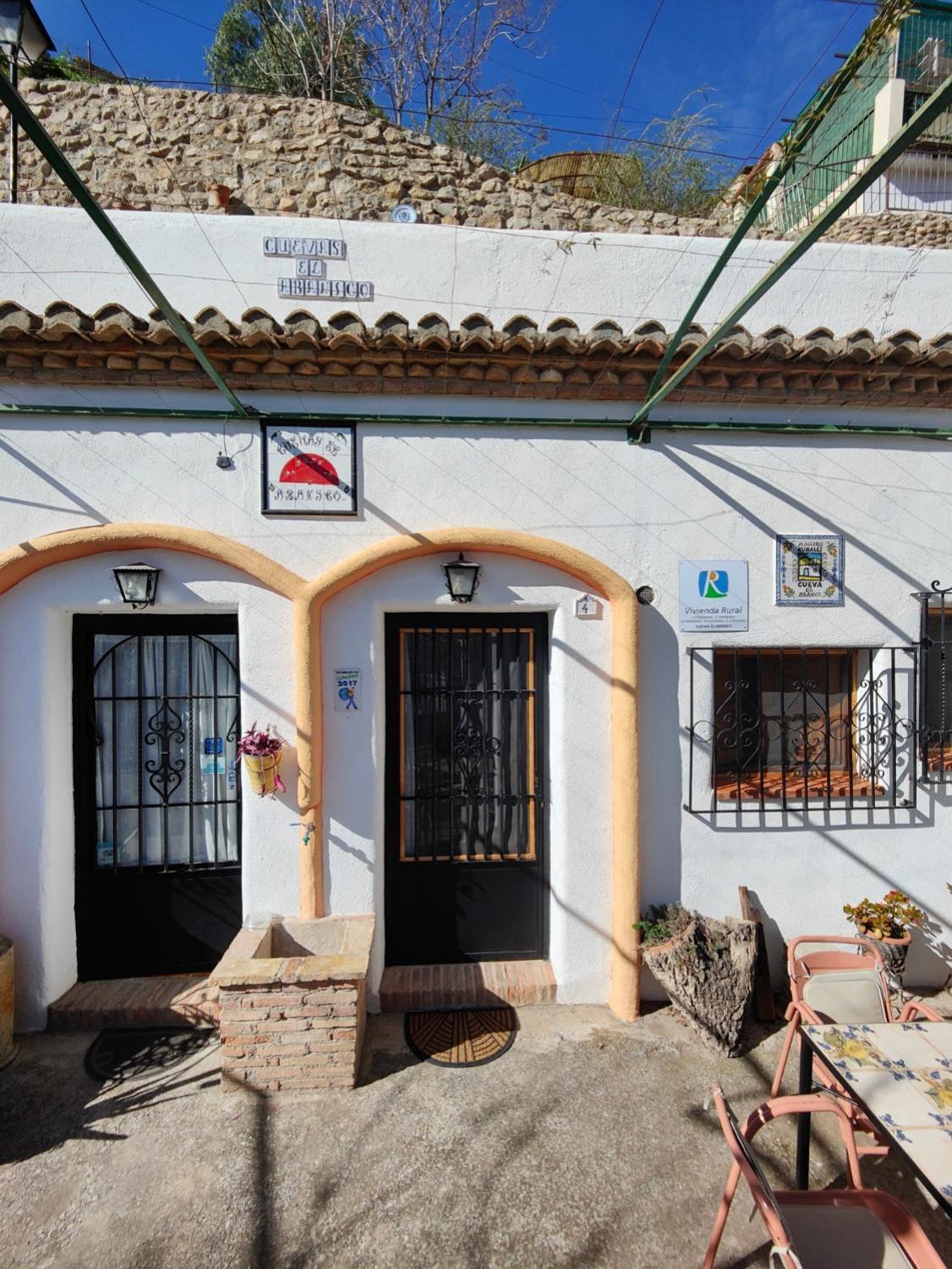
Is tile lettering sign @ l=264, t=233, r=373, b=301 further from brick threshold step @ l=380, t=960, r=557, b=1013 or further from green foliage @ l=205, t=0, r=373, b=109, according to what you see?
green foliage @ l=205, t=0, r=373, b=109

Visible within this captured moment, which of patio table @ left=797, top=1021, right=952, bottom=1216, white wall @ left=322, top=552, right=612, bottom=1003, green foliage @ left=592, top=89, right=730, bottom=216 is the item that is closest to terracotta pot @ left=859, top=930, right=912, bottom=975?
patio table @ left=797, top=1021, right=952, bottom=1216

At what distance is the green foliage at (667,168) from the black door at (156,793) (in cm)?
918

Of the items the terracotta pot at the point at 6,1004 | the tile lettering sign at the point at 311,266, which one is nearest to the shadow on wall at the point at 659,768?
the tile lettering sign at the point at 311,266

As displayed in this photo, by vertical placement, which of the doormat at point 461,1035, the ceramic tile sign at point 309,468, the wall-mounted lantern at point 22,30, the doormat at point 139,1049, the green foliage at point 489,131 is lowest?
the doormat at point 139,1049

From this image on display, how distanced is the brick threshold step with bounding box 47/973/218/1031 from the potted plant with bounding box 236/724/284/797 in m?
1.42

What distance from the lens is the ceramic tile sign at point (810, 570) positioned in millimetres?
4133

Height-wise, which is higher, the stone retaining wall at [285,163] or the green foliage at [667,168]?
the green foliage at [667,168]

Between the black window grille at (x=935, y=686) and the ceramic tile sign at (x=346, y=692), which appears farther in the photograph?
the black window grille at (x=935, y=686)

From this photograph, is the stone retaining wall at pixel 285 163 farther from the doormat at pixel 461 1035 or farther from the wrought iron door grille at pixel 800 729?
the doormat at pixel 461 1035

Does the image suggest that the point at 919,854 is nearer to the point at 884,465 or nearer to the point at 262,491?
the point at 884,465

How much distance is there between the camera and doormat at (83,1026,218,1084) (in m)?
3.49

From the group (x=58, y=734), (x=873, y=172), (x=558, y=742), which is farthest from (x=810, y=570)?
(x=58, y=734)

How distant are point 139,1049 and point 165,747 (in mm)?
1835

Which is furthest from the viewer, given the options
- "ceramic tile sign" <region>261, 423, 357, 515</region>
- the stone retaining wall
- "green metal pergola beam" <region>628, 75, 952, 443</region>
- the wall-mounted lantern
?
the stone retaining wall
